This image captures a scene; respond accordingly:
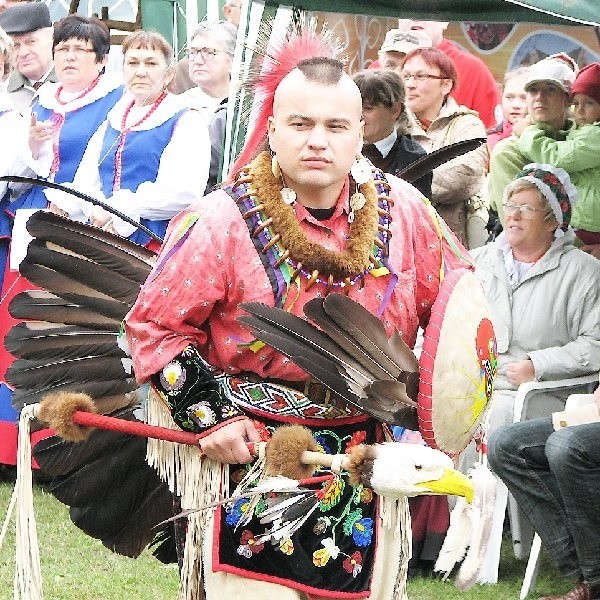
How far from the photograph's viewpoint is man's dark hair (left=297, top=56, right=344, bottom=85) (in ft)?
11.2

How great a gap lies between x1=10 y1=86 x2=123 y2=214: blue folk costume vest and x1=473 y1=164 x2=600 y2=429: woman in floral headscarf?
228cm

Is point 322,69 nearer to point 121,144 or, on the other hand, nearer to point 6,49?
point 121,144

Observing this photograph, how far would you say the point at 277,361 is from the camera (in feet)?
11.1

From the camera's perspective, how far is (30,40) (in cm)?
827

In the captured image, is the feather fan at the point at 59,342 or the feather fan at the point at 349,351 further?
the feather fan at the point at 59,342

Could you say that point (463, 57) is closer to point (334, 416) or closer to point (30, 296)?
point (30, 296)

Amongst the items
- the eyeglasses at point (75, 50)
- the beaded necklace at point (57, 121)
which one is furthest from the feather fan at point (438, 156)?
the eyeglasses at point (75, 50)

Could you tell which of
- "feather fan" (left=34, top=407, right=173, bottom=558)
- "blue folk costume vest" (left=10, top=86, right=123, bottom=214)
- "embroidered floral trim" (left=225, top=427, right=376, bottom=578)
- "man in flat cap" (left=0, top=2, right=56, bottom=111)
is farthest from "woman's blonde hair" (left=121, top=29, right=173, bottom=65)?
"embroidered floral trim" (left=225, top=427, right=376, bottom=578)

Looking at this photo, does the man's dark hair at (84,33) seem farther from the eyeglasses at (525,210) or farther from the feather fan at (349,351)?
the feather fan at (349,351)

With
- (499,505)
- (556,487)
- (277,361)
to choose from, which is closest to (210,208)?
(277,361)

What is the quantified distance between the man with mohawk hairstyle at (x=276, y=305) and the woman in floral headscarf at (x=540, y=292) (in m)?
2.49

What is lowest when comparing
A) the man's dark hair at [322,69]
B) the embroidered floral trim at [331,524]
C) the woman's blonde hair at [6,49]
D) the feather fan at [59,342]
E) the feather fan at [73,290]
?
the embroidered floral trim at [331,524]

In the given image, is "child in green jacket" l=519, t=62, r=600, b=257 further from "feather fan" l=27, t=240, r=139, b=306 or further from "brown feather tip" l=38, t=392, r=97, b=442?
"brown feather tip" l=38, t=392, r=97, b=442

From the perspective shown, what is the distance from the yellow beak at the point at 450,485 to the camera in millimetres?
3152
